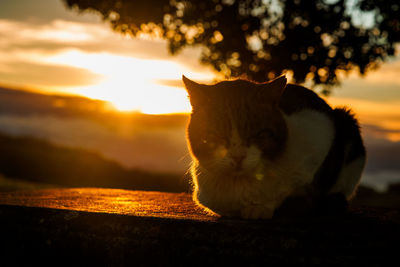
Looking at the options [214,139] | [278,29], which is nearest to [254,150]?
[214,139]

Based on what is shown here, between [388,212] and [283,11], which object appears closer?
[388,212]

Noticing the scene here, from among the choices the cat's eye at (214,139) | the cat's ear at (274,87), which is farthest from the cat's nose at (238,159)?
the cat's ear at (274,87)

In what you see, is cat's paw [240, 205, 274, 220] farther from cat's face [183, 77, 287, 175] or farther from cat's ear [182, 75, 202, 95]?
cat's ear [182, 75, 202, 95]

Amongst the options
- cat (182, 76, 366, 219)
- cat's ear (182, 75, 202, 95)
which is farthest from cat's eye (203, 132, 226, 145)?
cat's ear (182, 75, 202, 95)

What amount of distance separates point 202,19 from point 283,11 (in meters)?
2.17

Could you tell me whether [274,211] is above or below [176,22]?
below

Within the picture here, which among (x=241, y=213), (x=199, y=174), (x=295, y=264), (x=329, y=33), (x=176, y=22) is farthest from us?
(x=176, y=22)

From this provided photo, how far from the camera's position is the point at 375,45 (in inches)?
433

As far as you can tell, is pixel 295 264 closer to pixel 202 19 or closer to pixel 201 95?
pixel 201 95

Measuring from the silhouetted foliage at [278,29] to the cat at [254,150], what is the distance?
6810mm

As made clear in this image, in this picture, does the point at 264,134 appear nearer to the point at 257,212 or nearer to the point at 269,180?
the point at 269,180

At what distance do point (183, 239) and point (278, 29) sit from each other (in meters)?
9.20

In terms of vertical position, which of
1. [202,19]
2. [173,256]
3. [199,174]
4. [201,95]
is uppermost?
[202,19]

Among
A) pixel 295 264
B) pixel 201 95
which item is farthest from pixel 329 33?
pixel 295 264
